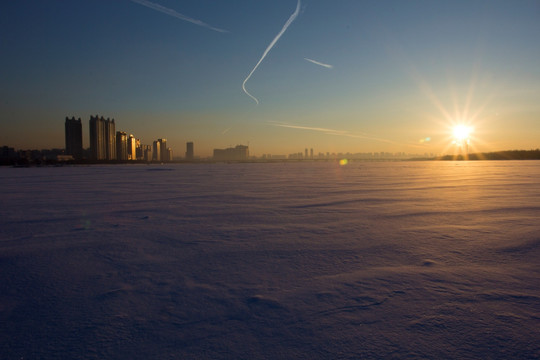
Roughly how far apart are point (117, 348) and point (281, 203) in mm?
5308

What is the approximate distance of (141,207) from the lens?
6.58 meters

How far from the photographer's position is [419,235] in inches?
146

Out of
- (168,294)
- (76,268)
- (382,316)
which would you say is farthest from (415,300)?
(76,268)

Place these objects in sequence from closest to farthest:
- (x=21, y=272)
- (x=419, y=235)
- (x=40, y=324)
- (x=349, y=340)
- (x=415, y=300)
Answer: (x=349, y=340) → (x=40, y=324) → (x=415, y=300) → (x=21, y=272) → (x=419, y=235)

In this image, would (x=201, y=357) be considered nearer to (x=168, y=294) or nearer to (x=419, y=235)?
(x=168, y=294)

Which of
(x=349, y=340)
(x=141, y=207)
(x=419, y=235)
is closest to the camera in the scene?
(x=349, y=340)

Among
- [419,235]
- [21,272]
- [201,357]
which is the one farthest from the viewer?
[419,235]

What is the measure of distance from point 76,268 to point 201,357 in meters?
1.98

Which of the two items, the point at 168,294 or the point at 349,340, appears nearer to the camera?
the point at 349,340

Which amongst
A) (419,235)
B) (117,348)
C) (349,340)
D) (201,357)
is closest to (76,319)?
(117,348)

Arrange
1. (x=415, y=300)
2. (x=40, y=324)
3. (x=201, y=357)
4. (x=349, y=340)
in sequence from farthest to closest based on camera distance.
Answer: (x=415, y=300) < (x=40, y=324) < (x=349, y=340) < (x=201, y=357)

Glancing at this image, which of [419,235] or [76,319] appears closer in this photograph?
[76,319]

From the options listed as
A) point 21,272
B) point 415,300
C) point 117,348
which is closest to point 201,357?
point 117,348

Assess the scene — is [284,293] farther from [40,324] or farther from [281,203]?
[281,203]
